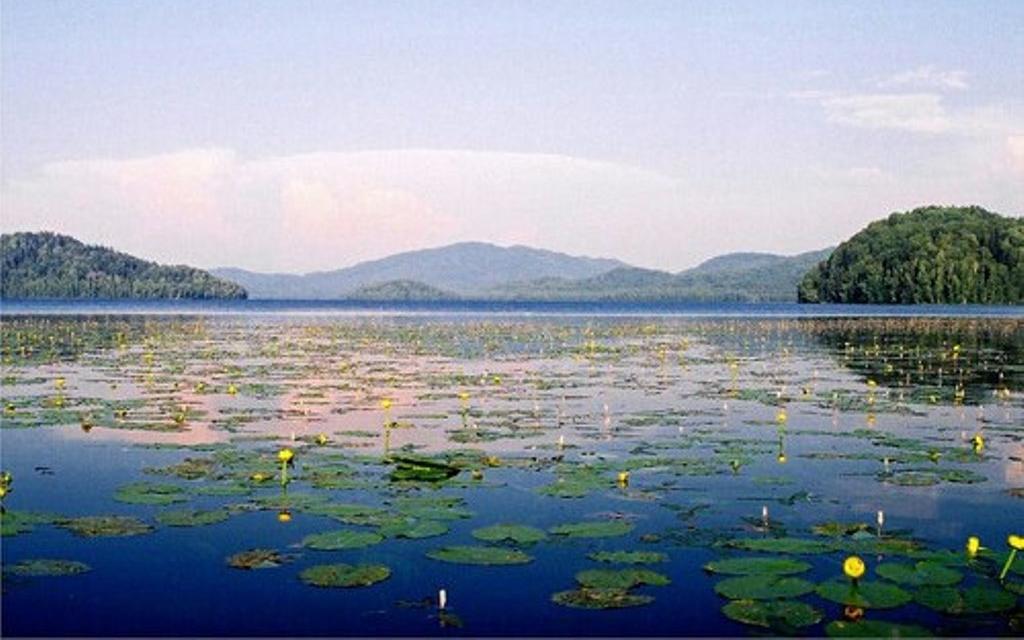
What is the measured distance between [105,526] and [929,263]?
119815 mm

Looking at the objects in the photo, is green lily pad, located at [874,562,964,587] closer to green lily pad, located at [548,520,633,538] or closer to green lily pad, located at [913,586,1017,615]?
green lily pad, located at [913,586,1017,615]

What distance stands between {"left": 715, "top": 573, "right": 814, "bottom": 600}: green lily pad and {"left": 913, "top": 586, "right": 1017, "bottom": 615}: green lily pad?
36.6 inches

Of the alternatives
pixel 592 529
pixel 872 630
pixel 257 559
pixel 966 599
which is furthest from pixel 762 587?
pixel 257 559

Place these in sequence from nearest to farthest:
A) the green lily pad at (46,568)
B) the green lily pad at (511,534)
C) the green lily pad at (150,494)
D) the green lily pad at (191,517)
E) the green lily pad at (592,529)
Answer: the green lily pad at (46,568) → the green lily pad at (511,534) → the green lily pad at (592,529) → the green lily pad at (191,517) → the green lily pad at (150,494)

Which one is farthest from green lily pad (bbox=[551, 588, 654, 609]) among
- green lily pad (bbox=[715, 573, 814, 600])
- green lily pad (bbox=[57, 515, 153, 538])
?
green lily pad (bbox=[57, 515, 153, 538])

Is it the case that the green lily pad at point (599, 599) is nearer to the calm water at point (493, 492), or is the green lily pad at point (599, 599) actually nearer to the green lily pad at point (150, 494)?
the calm water at point (493, 492)

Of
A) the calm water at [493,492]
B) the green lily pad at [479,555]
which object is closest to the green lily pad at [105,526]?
the calm water at [493,492]

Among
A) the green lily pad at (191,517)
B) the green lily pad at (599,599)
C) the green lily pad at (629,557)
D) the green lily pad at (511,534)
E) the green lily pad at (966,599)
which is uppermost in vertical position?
the green lily pad at (191,517)

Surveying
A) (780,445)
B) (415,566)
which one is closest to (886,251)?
(780,445)

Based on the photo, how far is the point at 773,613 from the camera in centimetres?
759

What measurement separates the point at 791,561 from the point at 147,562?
19.5 ft

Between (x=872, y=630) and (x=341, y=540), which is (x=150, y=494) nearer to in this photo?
(x=341, y=540)

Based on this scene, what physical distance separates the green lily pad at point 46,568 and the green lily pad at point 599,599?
431cm

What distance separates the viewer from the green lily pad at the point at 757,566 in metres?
8.61
